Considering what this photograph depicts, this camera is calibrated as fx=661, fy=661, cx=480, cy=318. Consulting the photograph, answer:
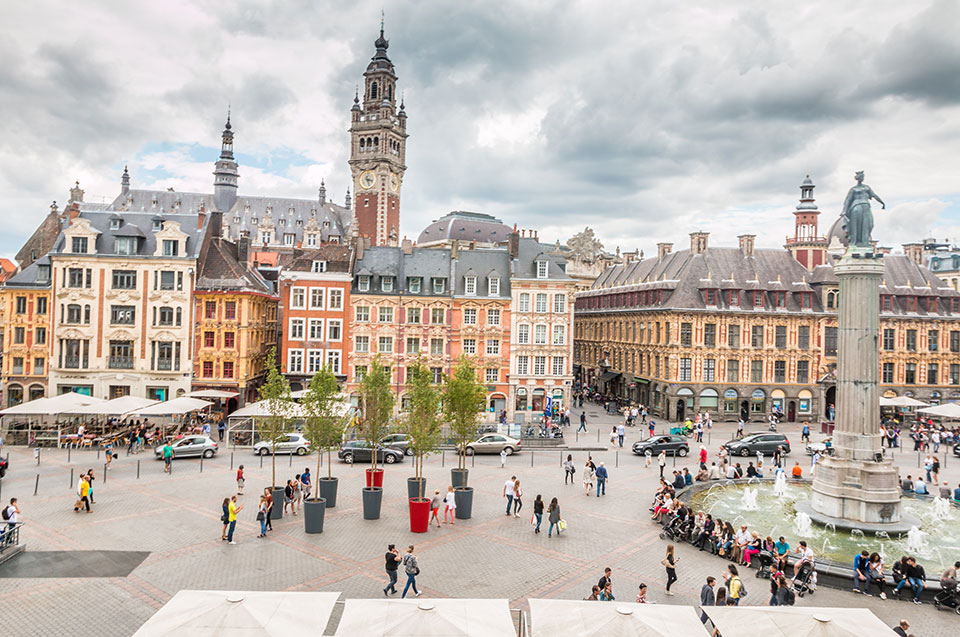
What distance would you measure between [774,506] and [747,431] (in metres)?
26.2

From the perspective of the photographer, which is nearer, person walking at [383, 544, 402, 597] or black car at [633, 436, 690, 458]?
person walking at [383, 544, 402, 597]

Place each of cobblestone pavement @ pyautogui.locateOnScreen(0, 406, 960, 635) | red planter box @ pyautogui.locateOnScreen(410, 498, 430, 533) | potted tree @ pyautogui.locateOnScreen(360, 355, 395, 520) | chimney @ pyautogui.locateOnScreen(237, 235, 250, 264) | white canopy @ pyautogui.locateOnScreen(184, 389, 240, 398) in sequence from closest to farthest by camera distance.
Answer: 1. cobblestone pavement @ pyautogui.locateOnScreen(0, 406, 960, 635)
2. red planter box @ pyautogui.locateOnScreen(410, 498, 430, 533)
3. potted tree @ pyautogui.locateOnScreen(360, 355, 395, 520)
4. white canopy @ pyautogui.locateOnScreen(184, 389, 240, 398)
5. chimney @ pyautogui.locateOnScreen(237, 235, 250, 264)

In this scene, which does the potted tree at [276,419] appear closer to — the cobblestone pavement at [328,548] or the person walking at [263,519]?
the cobblestone pavement at [328,548]

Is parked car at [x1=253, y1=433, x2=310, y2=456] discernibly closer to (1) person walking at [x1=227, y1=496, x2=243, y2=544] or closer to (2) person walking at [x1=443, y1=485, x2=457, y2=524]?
(2) person walking at [x1=443, y1=485, x2=457, y2=524]

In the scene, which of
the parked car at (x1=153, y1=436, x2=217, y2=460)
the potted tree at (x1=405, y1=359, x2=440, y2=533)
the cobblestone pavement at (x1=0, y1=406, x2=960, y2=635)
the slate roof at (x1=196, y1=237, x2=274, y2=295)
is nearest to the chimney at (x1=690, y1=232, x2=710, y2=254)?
the cobblestone pavement at (x1=0, y1=406, x2=960, y2=635)

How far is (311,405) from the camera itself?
26.5 meters

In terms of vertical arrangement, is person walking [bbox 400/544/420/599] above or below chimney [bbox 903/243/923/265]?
below

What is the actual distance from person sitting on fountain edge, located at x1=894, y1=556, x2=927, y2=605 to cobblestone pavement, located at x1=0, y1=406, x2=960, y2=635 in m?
0.36

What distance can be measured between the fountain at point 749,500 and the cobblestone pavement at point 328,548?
3.94 metres

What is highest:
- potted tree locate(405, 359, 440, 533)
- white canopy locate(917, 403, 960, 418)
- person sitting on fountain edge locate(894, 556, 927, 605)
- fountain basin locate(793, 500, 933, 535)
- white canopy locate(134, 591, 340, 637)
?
potted tree locate(405, 359, 440, 533)

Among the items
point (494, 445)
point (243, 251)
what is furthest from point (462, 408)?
point (243, 251)

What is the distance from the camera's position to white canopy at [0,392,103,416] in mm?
37406

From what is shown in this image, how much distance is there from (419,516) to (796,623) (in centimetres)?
1395

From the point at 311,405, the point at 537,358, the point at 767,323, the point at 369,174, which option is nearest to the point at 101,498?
the point at 311,405
